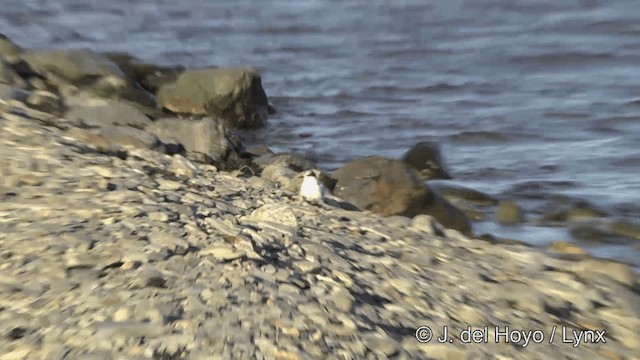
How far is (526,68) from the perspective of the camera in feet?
30.6

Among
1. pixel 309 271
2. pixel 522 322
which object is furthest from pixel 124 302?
pixel 522 322

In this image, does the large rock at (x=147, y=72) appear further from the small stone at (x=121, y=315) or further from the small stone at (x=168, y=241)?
the small stone at (x=121, y=315)

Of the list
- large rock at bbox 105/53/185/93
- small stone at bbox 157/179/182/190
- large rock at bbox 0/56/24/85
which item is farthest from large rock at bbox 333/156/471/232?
large rock at bbox 105/53/185/93

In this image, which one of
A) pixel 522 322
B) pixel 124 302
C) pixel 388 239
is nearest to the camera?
pixel 124 302

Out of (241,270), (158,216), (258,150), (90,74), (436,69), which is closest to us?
(241,270)

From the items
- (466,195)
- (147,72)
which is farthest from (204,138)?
(147,72)

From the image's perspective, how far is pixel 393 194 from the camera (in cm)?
483

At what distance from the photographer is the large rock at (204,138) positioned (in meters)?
5.24

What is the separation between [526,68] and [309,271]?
6788 mm

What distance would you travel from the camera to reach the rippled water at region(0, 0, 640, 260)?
635 cm

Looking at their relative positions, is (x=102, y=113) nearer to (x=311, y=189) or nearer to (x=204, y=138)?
(x=204, y=138)

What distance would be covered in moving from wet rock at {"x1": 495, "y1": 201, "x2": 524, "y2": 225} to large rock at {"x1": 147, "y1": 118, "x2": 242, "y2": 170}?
1.36 m

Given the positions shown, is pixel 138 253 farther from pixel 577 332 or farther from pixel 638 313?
pixel 638 313

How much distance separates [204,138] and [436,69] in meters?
4.60
